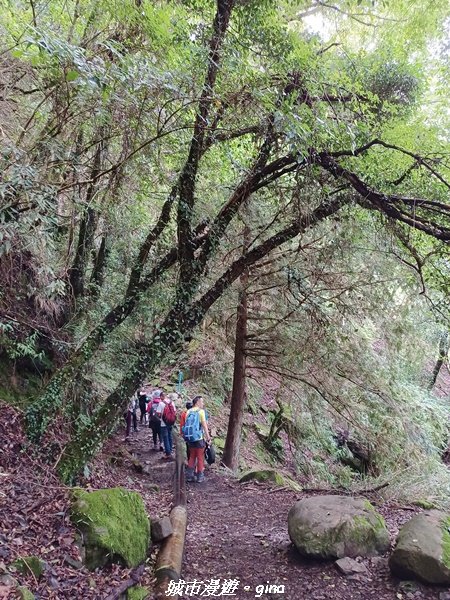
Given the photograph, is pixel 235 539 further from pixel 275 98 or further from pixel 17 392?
pixel 275 98

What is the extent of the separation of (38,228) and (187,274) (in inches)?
90.0

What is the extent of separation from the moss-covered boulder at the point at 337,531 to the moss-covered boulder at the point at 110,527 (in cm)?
172

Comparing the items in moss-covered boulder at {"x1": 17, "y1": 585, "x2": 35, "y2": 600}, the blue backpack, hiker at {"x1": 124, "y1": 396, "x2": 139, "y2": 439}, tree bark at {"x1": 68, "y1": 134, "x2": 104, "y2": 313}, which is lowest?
hiker at {"x1": 124, "y1": 396, "x2": 139, "y2": 439}

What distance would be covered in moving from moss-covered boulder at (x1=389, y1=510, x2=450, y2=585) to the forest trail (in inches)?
4.5

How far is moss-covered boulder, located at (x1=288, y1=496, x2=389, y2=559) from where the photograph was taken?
4.48m

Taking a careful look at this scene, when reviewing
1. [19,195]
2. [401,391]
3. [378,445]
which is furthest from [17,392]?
[401,391]

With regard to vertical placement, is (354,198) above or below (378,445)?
above

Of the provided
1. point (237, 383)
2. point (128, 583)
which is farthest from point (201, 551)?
point (237, 383)

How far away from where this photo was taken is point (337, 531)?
14.8 feet

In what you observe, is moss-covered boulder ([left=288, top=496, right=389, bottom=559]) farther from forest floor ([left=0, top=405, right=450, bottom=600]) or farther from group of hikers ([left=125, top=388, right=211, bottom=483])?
group of hikers ([left=125, top=388, right=211, bottom=483])

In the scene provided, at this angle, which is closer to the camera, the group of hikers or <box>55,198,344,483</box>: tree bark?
<box>55,198,344,483</box>: tree bark

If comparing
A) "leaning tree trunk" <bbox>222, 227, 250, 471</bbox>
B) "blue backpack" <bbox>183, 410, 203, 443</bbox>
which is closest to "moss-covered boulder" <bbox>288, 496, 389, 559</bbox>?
"blue backpack" <bbox>183, 410, 203, 443</bbox>

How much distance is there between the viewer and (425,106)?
6.47 meters

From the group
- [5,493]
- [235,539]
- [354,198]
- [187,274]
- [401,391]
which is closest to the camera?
[5,493]
